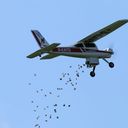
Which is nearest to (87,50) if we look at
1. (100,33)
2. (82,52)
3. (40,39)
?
(82,52)

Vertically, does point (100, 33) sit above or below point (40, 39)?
below

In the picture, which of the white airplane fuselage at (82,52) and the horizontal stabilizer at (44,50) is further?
the white airplane fuselage at (82,52)

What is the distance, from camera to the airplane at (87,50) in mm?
114731

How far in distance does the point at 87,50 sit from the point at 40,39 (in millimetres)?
4099

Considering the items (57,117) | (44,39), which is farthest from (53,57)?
(57,117)

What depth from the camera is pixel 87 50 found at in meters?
118

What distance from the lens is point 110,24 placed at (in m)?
A: 117

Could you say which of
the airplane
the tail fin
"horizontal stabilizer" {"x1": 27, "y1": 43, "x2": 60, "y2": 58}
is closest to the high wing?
the airplane

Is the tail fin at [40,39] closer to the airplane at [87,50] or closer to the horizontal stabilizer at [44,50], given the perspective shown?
the airplane at [87,50]

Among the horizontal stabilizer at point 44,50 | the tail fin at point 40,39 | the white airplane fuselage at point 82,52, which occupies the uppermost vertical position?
the tail fin at point 40,39

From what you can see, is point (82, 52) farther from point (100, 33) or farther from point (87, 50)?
point (100, 33)

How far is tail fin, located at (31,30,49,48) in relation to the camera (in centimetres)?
11612

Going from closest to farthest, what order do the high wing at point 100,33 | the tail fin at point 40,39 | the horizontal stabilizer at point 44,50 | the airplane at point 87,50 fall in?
the horizontal stabilizer at point 44,50
the airplane at point 87,50
the tail fin at point 40,39
the high wing at point 100,33

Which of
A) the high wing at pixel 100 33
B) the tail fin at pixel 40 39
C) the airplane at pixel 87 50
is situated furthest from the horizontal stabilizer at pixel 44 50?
the high wing at pixel 100 33
